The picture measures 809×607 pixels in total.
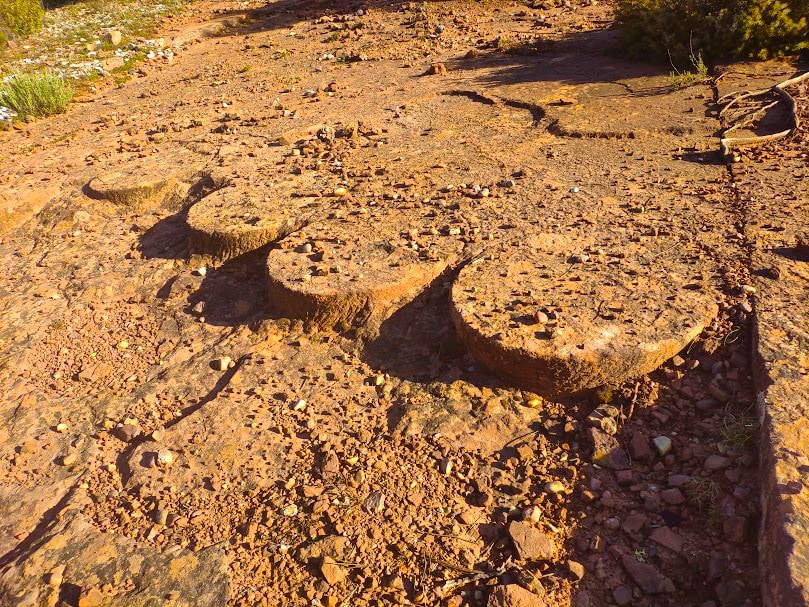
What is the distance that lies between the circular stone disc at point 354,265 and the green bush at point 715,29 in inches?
114

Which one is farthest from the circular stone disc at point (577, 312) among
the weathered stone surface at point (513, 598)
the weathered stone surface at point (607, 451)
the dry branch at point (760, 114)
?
the dry branch at point (760, 114)

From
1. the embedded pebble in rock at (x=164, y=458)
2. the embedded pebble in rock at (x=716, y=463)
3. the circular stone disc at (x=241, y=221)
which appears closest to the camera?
the embedded pebble in rock at (x=716, y=463)

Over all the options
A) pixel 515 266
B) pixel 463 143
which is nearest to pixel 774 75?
pixel 463 143

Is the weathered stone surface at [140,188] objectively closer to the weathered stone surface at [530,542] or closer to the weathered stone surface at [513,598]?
the weathered stone surface at [530,542]

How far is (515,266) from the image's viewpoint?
2.75 meters

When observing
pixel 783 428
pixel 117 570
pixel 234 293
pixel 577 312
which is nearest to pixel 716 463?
pixel 783 428

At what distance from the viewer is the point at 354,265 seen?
2.90 meters

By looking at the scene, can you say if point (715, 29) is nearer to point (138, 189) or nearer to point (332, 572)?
point (138, 189)

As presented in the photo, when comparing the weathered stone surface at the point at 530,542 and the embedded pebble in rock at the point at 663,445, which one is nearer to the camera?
the weathered stone surface at the point at 530,542

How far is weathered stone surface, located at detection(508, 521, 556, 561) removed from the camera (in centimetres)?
187

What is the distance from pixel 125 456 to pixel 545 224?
7.12 ft

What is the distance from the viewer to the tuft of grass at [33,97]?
6.04 metres

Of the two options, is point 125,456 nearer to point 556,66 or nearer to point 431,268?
point 431,268

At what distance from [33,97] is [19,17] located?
3.59 metres
